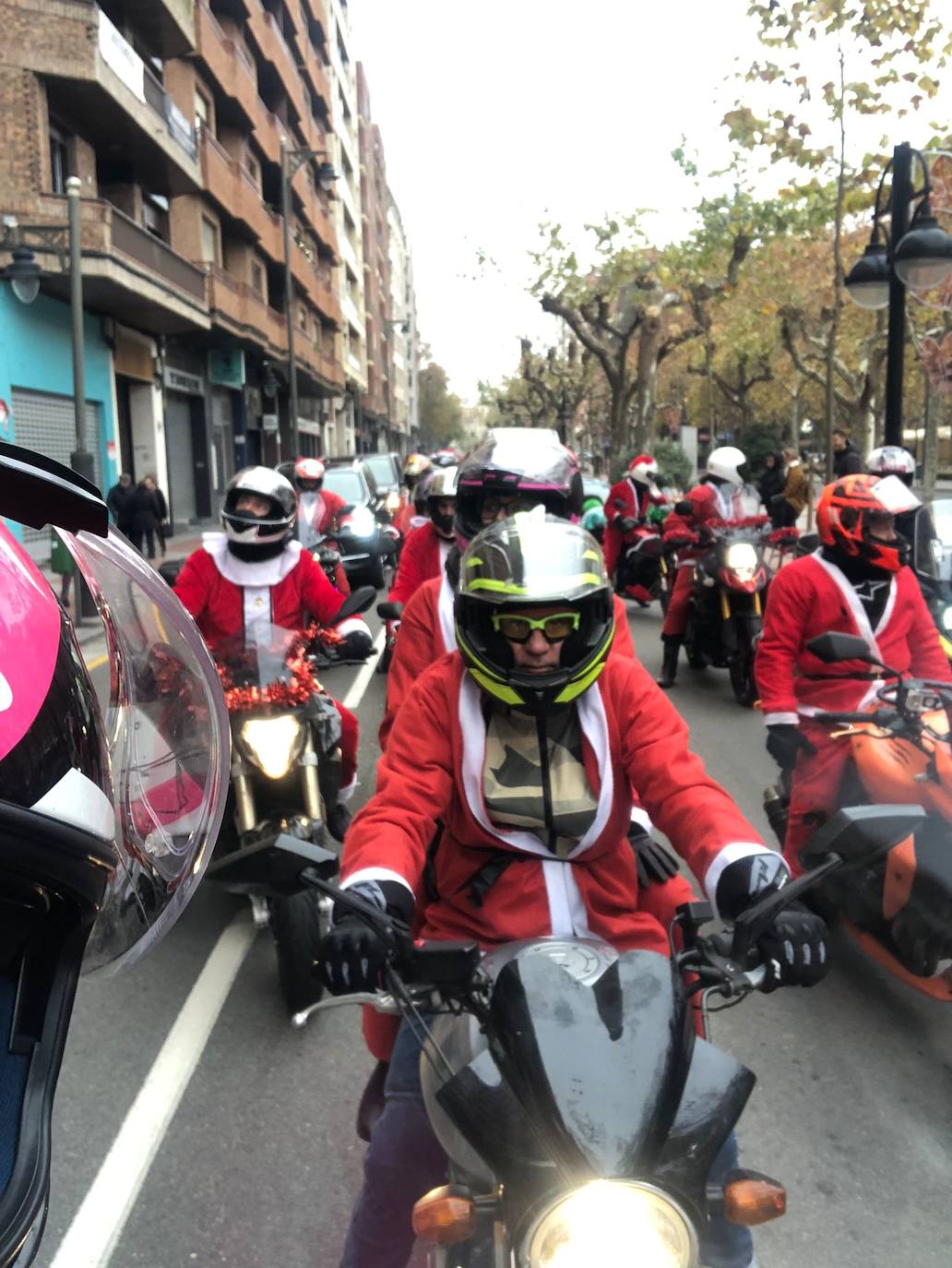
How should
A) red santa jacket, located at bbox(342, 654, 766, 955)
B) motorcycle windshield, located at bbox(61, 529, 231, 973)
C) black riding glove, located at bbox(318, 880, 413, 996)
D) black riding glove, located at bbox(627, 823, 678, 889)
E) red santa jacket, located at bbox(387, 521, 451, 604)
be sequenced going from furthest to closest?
red santa jacket, located at bbox(387, 521, 451, 604), black riding glove, located at bbox(627, 823, 678, 889), red santa jacket, located at bbox(342, 654, 766, 955), black riding glove, located at bbox(318, 880, 413, 996), motorcycle windshield, located at bbox(61, 529, 231, 973)

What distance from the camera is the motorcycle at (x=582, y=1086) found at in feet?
4.82

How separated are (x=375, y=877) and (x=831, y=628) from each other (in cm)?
309

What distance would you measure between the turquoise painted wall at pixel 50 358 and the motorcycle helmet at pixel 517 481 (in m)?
13.9

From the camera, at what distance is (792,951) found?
1.90 meters

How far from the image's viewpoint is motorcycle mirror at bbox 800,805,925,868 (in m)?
2.02

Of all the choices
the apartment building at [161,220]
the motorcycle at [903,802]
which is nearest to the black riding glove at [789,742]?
the motorcycle at [903,802]

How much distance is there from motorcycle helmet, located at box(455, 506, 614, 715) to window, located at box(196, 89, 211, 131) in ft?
87.6

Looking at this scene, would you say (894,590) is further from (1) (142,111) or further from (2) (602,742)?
(1) (142,111)

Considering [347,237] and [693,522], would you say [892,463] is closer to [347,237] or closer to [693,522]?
[693,522]

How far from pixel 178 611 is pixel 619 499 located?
11174 mm

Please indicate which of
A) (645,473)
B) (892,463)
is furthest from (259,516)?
(645,473)

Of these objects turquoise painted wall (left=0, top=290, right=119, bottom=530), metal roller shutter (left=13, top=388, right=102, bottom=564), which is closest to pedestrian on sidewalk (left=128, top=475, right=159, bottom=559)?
metal roller shutter (left=13, top=388, right=102, bottom=564)

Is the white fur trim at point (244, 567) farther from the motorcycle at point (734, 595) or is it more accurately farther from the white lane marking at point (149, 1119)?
the motorcycle at point (734, 595)

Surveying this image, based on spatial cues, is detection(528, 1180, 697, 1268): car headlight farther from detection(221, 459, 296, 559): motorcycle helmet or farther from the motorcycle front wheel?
detection(221, 459, 296, 559): motorcycle helmet
